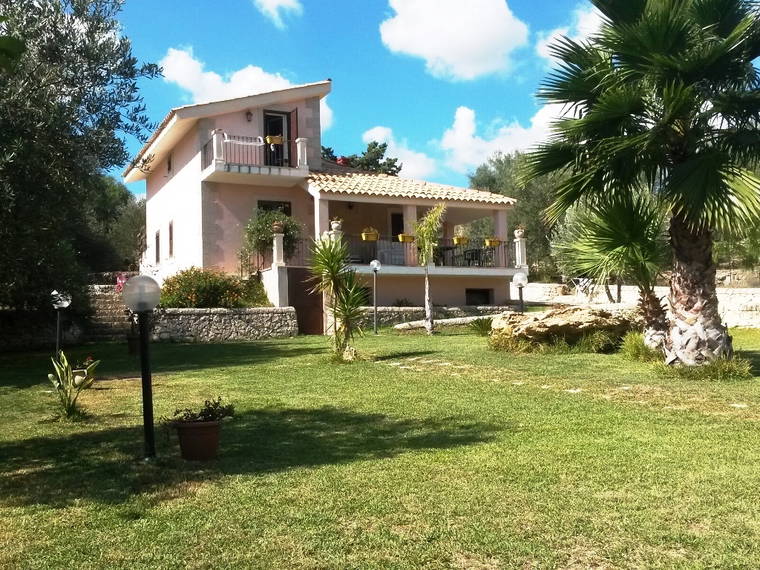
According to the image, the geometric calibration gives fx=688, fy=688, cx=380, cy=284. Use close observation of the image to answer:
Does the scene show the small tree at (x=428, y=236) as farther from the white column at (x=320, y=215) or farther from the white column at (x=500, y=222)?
the white column at (x=500, y=222)

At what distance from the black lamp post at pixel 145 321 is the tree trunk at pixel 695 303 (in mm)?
7414

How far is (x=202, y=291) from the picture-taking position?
1853 cm

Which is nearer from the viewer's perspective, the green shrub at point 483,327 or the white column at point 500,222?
the green shrub at point 483,327

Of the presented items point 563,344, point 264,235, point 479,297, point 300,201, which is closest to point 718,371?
point 563,344

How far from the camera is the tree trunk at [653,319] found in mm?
11734

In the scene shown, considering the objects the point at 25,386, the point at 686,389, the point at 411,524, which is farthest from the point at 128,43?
the point at 686,389

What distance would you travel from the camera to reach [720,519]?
3.78 meters

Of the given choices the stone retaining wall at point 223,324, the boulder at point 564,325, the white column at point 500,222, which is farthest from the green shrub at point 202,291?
the white column at point 500,222

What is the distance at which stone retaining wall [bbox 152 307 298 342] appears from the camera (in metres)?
17.5

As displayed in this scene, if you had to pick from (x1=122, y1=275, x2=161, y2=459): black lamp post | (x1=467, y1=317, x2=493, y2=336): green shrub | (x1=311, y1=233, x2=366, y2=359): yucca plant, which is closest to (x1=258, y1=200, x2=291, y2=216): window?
(x1=467, y1=317, x2=493, y2=336): green shrub

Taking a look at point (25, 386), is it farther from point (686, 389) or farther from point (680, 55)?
point (680, 55)

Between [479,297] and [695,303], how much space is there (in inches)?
561

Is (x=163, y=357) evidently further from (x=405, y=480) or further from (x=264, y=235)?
(x=405, y=480)

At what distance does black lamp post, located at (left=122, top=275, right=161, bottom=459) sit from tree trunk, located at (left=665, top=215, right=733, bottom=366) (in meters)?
7.41
